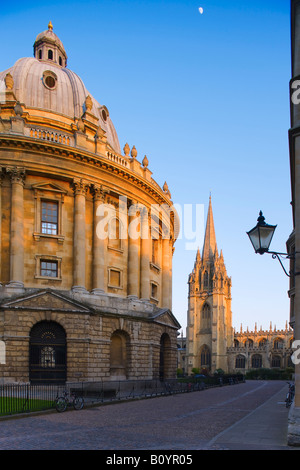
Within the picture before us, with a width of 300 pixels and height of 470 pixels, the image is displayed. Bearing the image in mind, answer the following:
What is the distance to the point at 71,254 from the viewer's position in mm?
38406

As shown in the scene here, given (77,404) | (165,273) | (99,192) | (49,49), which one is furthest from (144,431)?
(49,49)

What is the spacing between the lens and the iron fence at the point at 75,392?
2214 centimetres

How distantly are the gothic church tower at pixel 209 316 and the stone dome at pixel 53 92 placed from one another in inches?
3684

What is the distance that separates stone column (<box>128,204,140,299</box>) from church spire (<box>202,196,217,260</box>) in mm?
111810

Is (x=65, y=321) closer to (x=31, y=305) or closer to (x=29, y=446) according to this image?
(x=31, y=305)

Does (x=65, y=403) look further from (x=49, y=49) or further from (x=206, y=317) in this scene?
(x=206, y=317)

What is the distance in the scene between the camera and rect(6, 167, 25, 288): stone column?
3525 centimetres

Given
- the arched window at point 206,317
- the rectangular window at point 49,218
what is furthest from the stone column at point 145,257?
the arched window at point 206,317

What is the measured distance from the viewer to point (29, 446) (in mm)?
13523

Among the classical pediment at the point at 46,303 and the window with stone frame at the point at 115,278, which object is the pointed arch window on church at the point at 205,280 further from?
the classical pediment at the point at 46,303

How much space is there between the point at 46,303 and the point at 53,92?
73.9ft

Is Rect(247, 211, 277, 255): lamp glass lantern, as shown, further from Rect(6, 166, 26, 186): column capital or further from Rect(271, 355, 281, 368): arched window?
Rect(271, 355, 281, 368): arched window
